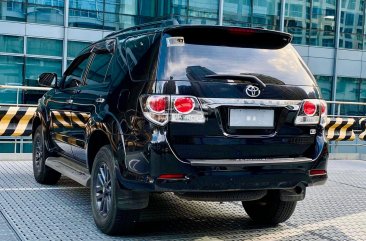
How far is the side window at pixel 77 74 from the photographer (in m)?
6.11

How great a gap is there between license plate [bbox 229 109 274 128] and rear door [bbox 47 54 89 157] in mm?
2391

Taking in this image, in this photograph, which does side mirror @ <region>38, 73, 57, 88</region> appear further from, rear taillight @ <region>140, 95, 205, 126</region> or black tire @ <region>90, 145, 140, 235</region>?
rear taillight @ <region>140, 95, 205, 126</region>

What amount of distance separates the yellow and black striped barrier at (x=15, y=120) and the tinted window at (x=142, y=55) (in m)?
4.98

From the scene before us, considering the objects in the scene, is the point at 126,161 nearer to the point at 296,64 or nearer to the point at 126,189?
the point at 126,189

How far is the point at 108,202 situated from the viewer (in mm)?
4719

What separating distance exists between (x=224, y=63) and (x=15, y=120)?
19.3ft

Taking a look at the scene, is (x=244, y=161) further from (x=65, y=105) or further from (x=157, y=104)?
(x=65, y=105)

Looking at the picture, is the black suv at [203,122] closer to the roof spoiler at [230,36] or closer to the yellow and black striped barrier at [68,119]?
the roof spoiler at [230,36]

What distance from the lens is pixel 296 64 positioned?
4.80 metres

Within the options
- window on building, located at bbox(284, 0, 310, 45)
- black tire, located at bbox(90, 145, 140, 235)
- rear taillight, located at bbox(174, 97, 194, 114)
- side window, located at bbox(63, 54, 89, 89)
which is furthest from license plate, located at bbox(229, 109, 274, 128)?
window on building, located at bbox(284, 0, 310, 45)

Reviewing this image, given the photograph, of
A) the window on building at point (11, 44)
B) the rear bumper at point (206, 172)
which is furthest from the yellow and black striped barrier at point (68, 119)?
the window on building at point (11, 44)

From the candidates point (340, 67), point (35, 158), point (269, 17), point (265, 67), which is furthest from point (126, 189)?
point (340, 67)

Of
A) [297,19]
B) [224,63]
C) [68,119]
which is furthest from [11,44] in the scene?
[224,63]

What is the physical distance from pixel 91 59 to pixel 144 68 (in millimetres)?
1636
